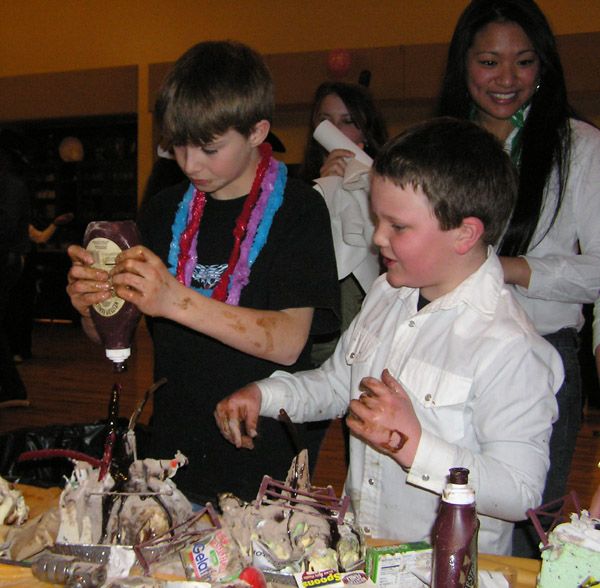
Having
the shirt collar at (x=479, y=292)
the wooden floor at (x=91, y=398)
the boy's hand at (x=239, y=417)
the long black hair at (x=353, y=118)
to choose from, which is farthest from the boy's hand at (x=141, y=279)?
the wooden floor at (x=91, y=398)

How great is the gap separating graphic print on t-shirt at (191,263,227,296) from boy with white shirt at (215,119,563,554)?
251 millimetres

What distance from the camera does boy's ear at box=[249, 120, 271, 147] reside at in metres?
1.52

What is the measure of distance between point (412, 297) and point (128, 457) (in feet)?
2.01

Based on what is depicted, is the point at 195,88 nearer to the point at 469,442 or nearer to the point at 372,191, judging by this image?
the point at 372,191

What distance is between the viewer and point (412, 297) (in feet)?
4.92

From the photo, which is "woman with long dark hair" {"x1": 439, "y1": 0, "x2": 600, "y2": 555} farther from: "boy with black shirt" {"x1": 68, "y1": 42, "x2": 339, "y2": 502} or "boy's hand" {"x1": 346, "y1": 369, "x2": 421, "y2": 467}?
"boy's hand" {"x1": 346, "y1": 369, "x2": 421, "y2": 467}

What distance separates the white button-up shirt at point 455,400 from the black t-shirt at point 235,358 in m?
0.11

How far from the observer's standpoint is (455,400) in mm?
1299

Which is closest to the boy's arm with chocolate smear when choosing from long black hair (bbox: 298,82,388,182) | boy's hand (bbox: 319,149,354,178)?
boy's hand (bbox: 319,149,354,178)

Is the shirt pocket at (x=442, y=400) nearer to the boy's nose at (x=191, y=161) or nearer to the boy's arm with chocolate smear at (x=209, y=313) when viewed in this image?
the boy's arm with chocolate smear at (x=209, y=313)

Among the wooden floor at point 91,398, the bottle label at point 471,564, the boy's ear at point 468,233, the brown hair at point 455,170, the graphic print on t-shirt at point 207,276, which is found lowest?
the wooden floor at point 91,398

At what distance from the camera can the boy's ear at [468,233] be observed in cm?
135

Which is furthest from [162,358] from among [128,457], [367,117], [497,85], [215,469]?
[367,117]

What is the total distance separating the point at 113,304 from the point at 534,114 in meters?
1.05
